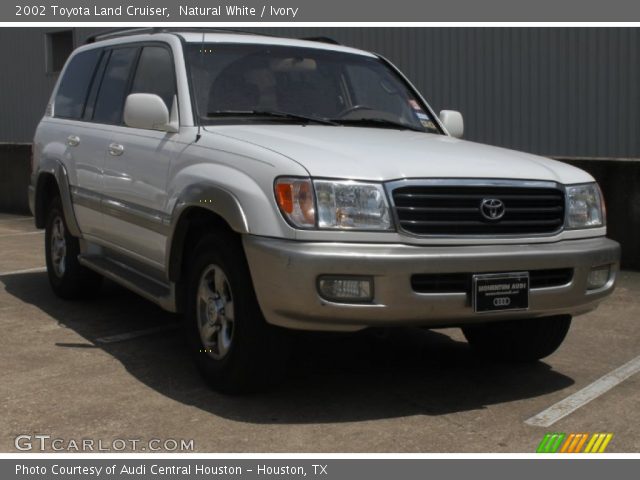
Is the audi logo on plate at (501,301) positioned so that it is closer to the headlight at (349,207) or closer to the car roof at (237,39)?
the headlight at (349,207)

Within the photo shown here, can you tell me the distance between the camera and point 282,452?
4043mm

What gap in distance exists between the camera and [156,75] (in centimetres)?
582

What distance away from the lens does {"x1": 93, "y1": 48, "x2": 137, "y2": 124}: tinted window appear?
6285mm

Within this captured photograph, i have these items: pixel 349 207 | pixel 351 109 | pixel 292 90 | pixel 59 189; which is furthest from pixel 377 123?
pixel 59 189

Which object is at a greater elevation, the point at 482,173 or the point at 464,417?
the point at 482,173

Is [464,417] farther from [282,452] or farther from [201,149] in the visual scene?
[201,149]

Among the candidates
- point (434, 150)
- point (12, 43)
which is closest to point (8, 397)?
point (434, 150)

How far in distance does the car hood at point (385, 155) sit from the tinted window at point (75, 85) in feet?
7.26

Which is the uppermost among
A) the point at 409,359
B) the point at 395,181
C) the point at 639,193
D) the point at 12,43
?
the point at 12,43

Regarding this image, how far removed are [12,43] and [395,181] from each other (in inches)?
725

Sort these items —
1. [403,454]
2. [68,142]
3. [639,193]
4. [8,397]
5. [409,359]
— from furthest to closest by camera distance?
[639,193]
[68,142]
[409,359]
[8,397]
[403,454]

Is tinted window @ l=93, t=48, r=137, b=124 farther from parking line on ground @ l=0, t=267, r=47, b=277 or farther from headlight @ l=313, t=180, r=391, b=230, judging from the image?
parking line on ground @ l=0, t=267, r=47, b=277

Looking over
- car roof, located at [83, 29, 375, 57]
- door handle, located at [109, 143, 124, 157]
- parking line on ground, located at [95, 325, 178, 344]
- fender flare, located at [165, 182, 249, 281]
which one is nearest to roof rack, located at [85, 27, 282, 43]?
car roof, located at [83, 29, 375, 57]

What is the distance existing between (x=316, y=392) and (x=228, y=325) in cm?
60
